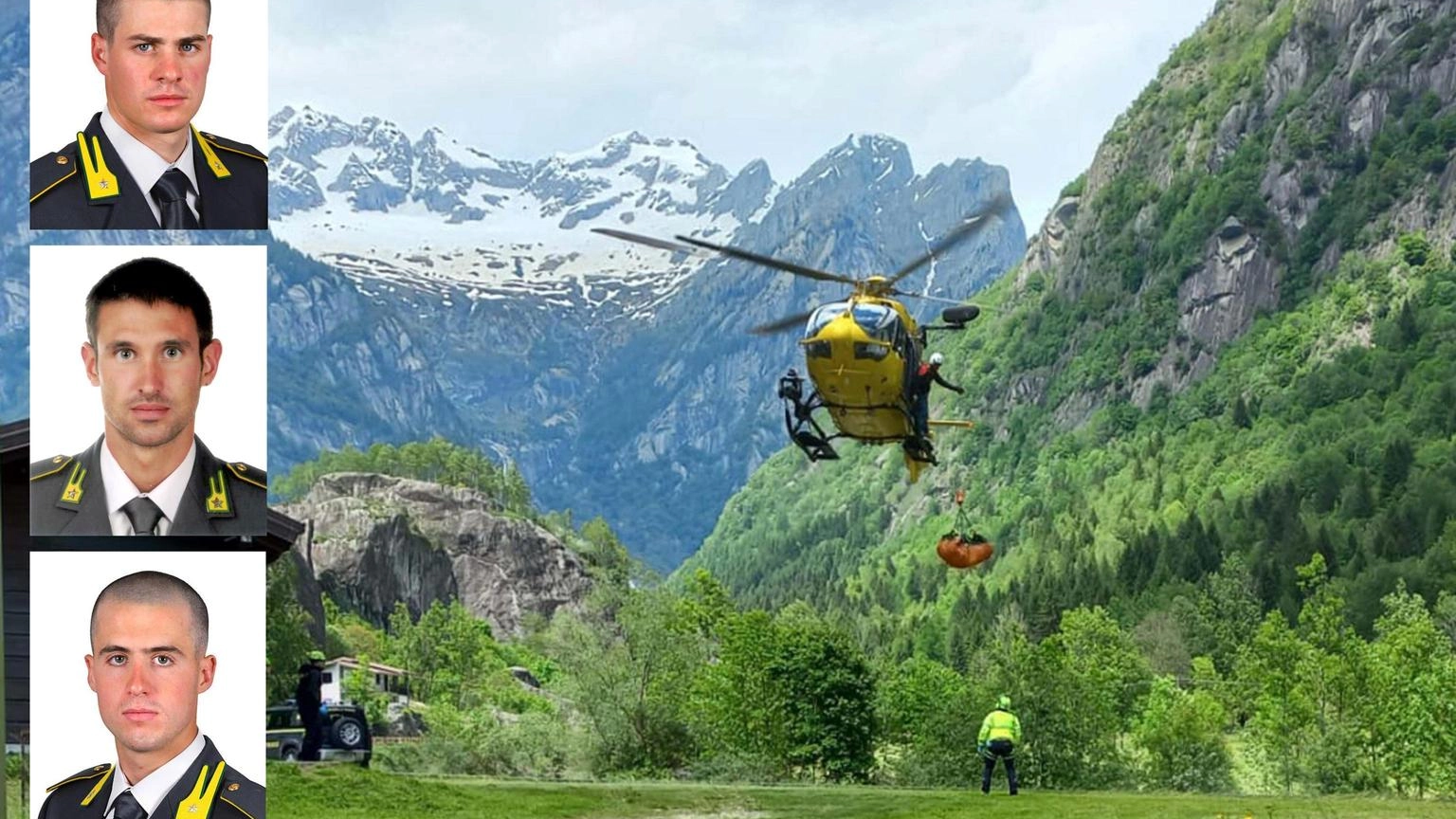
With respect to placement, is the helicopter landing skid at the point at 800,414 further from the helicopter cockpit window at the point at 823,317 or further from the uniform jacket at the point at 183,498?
the uniform jacket at the point at 183,498

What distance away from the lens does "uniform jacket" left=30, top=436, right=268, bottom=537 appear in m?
15.2

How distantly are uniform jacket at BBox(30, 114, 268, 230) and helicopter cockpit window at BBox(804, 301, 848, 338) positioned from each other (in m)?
11.4

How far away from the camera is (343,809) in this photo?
25.4m

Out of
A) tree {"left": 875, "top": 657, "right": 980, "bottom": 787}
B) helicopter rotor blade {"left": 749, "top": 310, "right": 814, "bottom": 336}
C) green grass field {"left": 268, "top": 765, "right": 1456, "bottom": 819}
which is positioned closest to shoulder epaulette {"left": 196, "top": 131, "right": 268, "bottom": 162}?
helicopter rotor blade {"left": 749, "top": 310, "right": 814, "bottom": 336}

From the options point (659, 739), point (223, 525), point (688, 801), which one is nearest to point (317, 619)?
point (659, 739)

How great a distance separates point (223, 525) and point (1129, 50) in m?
155

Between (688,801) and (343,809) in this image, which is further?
(688,801)

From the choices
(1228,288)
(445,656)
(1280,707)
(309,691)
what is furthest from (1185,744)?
(1228,288)

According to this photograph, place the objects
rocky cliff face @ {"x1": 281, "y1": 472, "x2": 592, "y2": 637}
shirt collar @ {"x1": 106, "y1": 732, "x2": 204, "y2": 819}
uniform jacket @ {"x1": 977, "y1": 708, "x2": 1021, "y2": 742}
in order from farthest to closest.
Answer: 1. rocky cliff face @ {"x1": 281, "y1": 472, "x2": 592, "y2": 637}
2. uniform jacket @ {"x1": 977, "y1": 708, "x2": 1021, "y2": 742}
3. shirt collar @ {"x1": 106, "y1": 732, "x2": 204, "y2": 819}

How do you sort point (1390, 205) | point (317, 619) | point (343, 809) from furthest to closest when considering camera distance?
point (1390, 205)
point (317, 619)
point (343, 809)

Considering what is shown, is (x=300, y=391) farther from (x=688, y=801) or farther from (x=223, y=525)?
(x=223, y=525)

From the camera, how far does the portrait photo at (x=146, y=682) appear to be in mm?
14945

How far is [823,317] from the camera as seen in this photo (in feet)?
84.9

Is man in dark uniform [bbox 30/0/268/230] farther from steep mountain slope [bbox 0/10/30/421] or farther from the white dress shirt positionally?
steep mountain slope [bbox 0/10/30/421]
